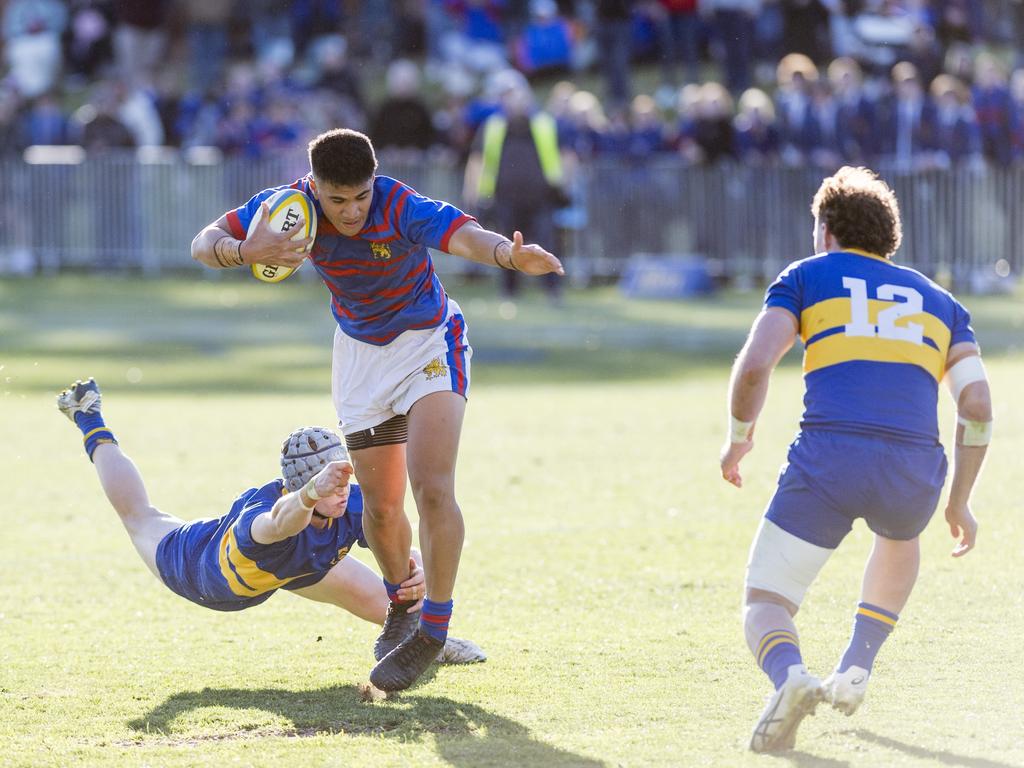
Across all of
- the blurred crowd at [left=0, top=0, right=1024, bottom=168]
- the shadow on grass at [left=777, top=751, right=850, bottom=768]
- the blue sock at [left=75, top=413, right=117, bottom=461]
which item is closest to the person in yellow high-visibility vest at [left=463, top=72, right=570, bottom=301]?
the blurred crowd at [left=0, top=0, right=1024, bottom=168]

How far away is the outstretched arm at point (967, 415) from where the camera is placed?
5574 millimetres

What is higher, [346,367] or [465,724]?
[346,367]

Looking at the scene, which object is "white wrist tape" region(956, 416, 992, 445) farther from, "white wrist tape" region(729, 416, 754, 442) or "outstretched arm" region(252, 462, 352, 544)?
"outstretched arm" region(252, 462, 352, 544)

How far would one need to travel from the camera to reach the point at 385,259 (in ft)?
21.8

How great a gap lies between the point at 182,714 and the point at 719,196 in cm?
1743

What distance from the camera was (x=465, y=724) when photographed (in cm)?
589

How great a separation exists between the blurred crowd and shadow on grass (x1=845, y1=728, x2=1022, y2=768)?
16770 mm

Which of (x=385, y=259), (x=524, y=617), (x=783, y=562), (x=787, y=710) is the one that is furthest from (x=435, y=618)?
(x=787, y=710)

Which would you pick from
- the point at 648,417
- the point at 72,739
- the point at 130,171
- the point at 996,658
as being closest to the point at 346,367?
the point at 72,739

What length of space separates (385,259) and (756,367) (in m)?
1.76

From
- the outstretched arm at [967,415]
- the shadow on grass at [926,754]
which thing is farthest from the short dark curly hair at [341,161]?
the shadow on grass at [926,754]

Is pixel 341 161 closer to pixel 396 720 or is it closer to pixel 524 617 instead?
pixel 396 720

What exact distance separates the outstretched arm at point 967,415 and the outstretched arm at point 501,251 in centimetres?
136

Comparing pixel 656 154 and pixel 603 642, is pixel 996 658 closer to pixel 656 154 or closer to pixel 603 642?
pixel 603 642
